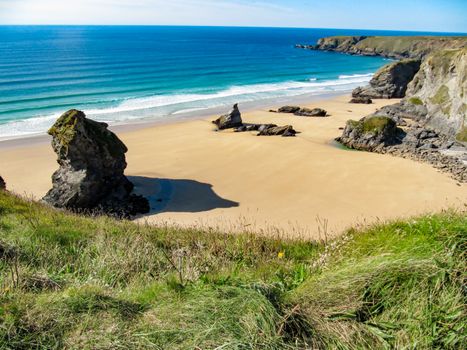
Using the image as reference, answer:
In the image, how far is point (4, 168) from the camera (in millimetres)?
21875

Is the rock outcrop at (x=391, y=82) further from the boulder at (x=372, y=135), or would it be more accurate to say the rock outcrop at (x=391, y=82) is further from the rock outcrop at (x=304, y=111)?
the boulder at (x=372, y=135)

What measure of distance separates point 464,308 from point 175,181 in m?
17.6

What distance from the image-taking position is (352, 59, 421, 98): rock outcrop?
155ft

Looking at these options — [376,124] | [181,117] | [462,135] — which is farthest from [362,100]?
[181,117]

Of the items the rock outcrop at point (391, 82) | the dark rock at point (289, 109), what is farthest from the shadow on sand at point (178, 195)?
the rock outcrop at point (391, 82)

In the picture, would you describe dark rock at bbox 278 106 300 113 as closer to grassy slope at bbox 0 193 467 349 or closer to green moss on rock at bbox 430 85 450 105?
green moss on rock at bbox 430 85 450 105

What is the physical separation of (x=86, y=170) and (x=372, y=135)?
18.5m

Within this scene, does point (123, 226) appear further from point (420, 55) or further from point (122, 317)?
point (420, 55)

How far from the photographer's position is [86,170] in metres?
16.8

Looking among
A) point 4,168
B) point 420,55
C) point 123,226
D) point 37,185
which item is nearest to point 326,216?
point 123,226

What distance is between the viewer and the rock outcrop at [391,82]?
4716 cm

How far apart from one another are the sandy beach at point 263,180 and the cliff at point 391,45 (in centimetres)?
9727

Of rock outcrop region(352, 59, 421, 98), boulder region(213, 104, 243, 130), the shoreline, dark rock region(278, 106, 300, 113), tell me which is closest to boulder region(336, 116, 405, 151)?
boulder region(213, 104, 243, 130)

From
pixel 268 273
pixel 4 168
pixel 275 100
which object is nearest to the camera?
pixel 268 273
